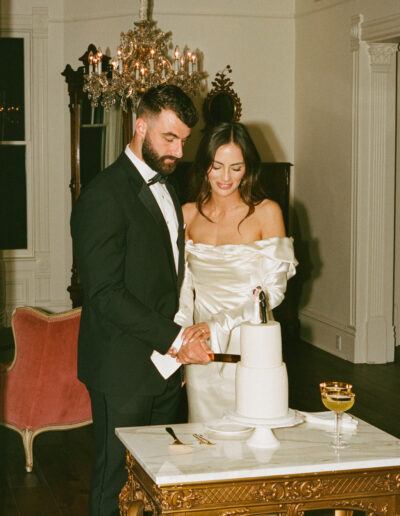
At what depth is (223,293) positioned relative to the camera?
11.0 feet

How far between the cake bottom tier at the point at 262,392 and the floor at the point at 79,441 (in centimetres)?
148

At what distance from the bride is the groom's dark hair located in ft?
1.45

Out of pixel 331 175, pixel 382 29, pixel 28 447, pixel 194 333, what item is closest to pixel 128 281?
pixel 194 333

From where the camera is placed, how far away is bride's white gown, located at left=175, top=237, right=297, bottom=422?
127 inches

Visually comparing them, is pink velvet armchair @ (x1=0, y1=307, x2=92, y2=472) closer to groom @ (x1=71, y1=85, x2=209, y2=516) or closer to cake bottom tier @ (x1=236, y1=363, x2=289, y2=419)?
groom @ (x1=71, y1=85, x2=209, y2=516)

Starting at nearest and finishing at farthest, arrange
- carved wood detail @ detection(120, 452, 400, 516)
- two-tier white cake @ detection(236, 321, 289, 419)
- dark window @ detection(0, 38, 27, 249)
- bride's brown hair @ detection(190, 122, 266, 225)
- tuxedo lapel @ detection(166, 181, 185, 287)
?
carved wood detail @ detection(120, 452, 400, 516), two-tier white cake @ detection(236, 321, 289, 419), tuxedo lapel @ detection(166, 181, 185, 287), bride's brown hair @ detection(190, 122, 266, 225), dark window @ detection(0, 38, 27, 249)

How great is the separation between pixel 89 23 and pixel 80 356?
6.27 metres

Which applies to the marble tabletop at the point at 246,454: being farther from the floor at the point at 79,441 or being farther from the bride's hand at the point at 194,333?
the floor at the point at 79,441

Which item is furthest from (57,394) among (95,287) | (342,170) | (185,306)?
(342,170)

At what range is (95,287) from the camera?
2662mm

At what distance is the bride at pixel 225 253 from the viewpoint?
10.6 feet

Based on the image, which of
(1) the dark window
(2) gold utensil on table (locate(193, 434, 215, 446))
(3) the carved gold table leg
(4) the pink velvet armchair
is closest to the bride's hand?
(2) gold utensil on table (locate(193, 434, 215, 446))

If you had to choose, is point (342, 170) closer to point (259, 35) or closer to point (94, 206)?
point (259, 35)

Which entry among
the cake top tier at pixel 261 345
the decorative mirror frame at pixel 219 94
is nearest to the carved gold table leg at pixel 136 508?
the cake top tier at pixel 261 345
